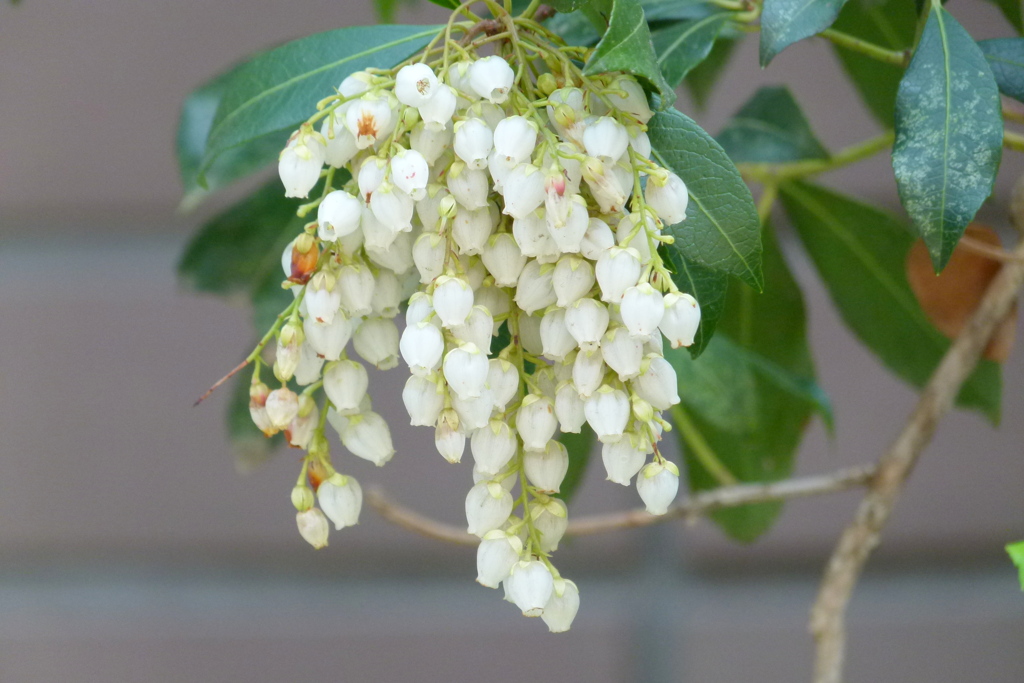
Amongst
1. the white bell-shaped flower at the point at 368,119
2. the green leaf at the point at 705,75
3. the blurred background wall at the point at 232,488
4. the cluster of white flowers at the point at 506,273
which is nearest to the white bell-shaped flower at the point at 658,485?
the cluster of white flowers at the point at 506,273

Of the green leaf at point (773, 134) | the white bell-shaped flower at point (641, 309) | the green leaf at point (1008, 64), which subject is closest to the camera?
the white bell-shaped flower at point (641, 309)

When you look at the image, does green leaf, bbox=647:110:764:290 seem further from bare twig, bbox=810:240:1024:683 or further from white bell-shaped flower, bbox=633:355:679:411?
bare twig, bbox=810:240:1024:683

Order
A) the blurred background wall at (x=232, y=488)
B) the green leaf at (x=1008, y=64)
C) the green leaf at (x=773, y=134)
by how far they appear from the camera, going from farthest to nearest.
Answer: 1. the blurred background wall at (x=232, y=488)
2. the green leaf at (x=773, y=134)
3. the green leaf at (x=1008, y=64)

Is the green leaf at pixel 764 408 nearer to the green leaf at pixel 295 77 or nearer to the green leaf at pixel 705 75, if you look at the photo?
the green leaf at pixel 705 75

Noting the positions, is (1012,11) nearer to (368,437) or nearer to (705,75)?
(705,75)

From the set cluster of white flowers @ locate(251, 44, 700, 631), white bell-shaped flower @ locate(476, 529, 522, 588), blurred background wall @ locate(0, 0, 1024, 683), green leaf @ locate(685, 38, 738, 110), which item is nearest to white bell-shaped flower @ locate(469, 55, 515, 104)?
cluster of white flowers @ locate(251, 44, 700, 631)

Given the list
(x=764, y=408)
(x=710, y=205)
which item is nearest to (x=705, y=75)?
(x=764, y=408)

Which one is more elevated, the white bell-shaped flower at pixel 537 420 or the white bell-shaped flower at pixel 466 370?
the white bell-shaped flower at pixel 466 370

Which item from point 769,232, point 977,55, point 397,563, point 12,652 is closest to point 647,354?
point 977,55

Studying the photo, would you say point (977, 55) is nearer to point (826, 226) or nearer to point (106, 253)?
point (826, 226)

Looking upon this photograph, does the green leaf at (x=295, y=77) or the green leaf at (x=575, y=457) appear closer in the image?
the green leaf at (x=295, y=77)
